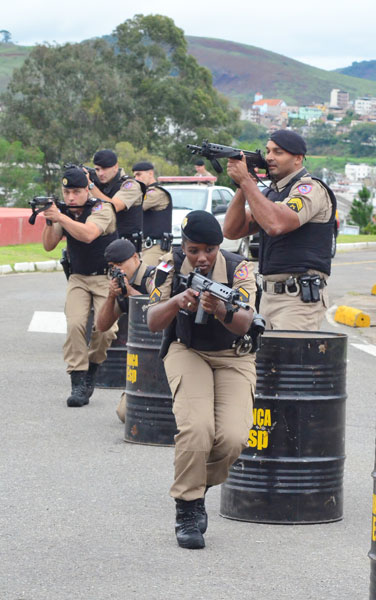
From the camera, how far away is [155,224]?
13.0 meters

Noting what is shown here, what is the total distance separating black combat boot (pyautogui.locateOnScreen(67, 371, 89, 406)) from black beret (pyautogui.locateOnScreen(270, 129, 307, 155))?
3.42m

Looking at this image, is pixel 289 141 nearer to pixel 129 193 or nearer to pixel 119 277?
pixel 119 277

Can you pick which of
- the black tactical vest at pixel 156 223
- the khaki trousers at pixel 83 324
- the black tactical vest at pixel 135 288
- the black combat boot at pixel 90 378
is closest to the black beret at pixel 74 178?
the khaki trousers at pixel 83 324

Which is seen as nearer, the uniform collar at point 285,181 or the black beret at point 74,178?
the uniform collar at point 285,181

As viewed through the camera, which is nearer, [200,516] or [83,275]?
[200,516]

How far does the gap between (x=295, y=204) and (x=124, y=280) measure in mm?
2284

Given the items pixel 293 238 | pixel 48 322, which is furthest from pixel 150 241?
pixel 293 238

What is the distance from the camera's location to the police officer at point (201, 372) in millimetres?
5652

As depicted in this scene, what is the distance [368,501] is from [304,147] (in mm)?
2106

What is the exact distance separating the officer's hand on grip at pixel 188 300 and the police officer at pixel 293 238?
4.81ft

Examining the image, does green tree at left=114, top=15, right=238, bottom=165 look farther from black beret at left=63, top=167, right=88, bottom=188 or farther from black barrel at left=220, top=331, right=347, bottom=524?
black barrel at left=220, top=331, right=347, bottom=524

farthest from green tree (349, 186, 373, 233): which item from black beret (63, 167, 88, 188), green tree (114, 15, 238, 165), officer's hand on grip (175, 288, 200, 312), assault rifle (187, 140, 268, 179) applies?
officer's hand on grip (175, 288, 200, 312)

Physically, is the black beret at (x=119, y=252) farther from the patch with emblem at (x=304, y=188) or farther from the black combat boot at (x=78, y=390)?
the patch with emblem at (x=304, y=188)

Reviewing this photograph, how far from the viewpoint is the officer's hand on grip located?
5.45 meters
